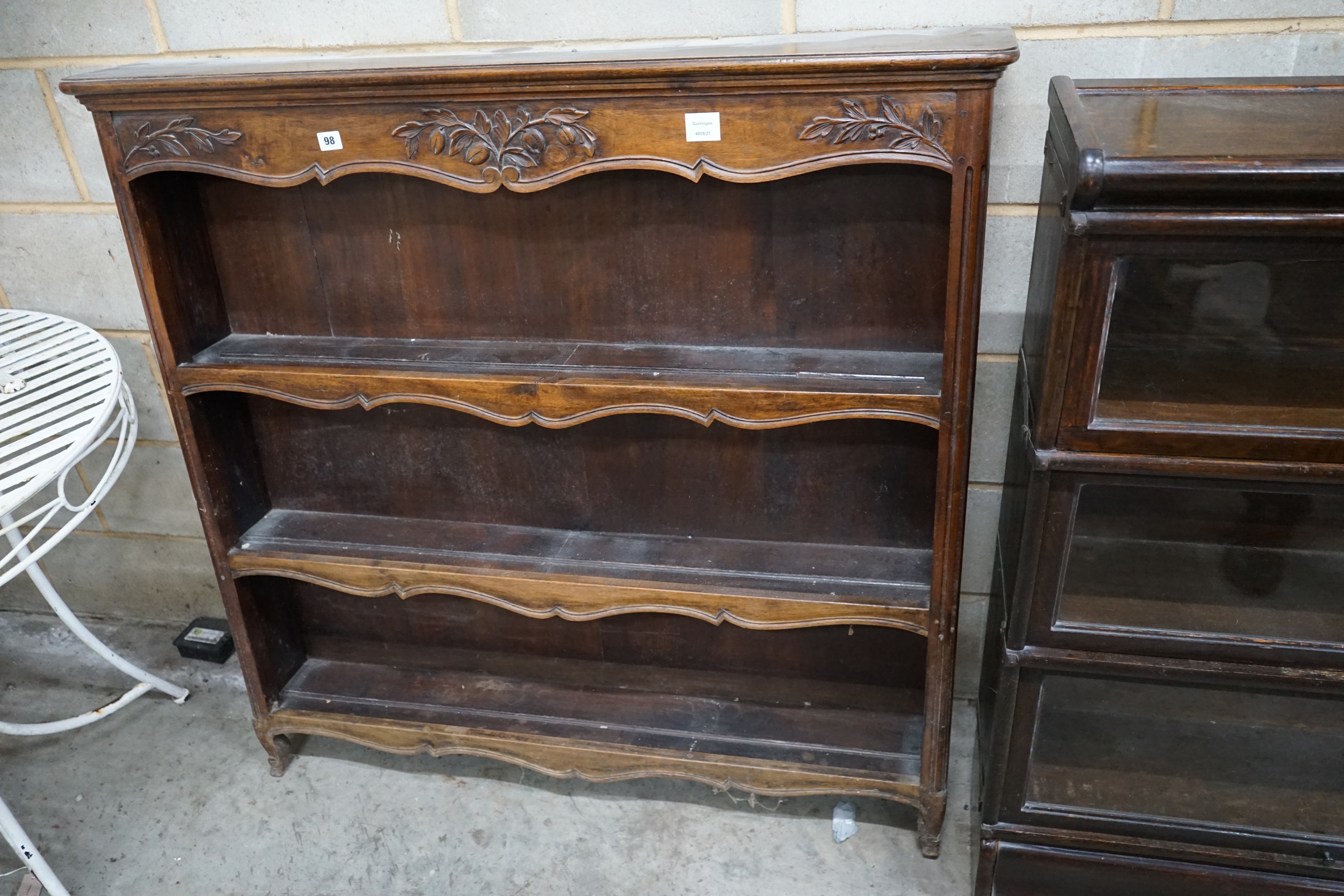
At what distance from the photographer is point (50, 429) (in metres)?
1.51

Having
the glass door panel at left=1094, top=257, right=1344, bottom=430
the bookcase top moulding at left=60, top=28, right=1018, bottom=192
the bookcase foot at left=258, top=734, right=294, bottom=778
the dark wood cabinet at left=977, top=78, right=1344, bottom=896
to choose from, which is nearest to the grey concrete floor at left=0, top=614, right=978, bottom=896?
the bookcase foot at left=258, top=734, right=294, bottom=778

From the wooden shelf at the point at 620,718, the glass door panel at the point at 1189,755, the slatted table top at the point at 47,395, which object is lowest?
the wooden shelf at the point at 620,718

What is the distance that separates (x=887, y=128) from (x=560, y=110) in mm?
413

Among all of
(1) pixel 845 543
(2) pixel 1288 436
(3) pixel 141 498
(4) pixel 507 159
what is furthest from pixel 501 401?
(3) pixel 141 498

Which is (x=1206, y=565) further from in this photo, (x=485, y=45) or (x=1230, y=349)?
(x=485, y=45)

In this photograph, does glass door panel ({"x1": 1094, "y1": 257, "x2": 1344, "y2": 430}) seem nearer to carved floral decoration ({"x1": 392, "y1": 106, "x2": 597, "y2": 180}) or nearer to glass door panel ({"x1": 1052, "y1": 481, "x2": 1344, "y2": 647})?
glass door panel ({"x1": 1052, "y1": 481, "x2": 1344, "y2": 647})

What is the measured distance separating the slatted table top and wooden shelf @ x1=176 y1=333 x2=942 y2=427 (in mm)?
157

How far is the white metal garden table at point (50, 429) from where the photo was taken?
146 cm

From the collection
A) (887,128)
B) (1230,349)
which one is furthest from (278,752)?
(1230,349)

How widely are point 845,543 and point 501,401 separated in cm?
64

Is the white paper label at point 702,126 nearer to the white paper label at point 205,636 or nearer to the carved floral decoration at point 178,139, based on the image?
the carved floral decoration at point 178,139

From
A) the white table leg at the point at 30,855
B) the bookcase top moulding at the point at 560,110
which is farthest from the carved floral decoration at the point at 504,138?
the white table leg at the point at 30,855

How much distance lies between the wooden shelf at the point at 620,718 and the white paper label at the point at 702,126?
106 cm

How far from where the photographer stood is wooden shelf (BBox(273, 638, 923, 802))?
1.73m
